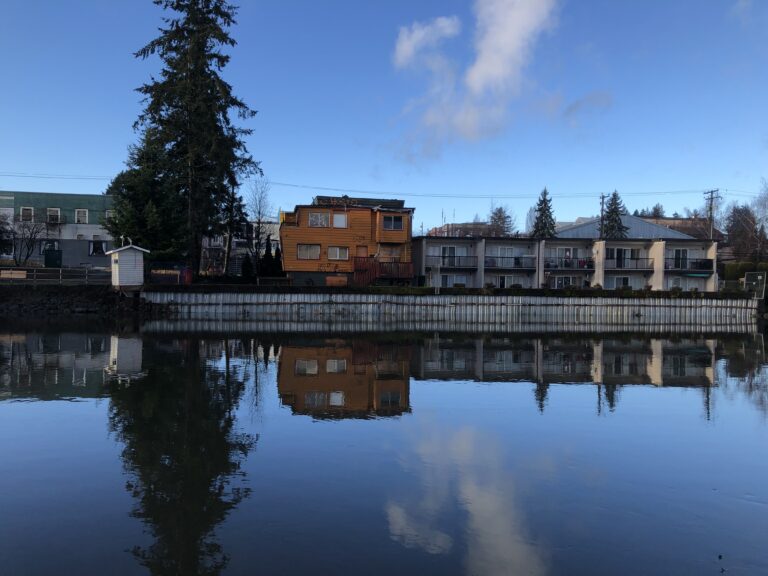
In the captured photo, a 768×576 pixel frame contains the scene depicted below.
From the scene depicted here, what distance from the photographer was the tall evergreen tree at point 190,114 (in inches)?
1720

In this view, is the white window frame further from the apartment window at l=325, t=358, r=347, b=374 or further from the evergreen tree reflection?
the evergreen tree reflection

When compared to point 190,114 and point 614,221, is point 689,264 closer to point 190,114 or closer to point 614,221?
point 614,221

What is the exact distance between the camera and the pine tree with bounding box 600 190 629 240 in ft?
260

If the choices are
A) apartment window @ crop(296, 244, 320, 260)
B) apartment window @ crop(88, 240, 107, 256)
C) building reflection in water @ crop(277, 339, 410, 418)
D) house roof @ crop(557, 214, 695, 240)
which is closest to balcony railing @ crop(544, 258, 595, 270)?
house roof @ crop(557, 214, 695, 240)

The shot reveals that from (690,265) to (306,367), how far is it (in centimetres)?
5027

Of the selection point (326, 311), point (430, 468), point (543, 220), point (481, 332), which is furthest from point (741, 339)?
point (543, 220)

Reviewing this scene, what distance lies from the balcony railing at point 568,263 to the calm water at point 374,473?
38.9 m

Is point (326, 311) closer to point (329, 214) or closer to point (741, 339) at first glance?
point (329, 214)

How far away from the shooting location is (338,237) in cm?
5103

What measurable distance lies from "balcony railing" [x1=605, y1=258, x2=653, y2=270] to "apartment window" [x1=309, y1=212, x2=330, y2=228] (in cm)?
2797

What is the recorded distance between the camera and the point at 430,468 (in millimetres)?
9164

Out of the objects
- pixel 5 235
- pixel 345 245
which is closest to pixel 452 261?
pixel 345 245

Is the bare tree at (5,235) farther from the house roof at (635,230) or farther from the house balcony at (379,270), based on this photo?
the house roof at (635,230)

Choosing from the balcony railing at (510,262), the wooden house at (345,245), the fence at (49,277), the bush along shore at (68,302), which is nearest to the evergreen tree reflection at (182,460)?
the bush along shore at (68,302)
